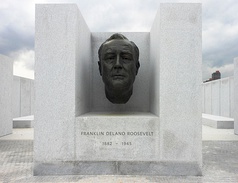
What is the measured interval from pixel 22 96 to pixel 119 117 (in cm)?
1377

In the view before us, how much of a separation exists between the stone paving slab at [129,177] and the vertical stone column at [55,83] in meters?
0.45

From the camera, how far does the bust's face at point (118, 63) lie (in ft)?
19.1

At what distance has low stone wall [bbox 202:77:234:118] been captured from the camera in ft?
53.4

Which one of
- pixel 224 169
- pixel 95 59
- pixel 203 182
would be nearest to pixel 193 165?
pixel 203 182

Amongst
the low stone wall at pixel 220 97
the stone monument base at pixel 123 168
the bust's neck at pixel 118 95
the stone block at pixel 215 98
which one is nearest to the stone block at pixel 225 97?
the low stone wall at pixel 220 97

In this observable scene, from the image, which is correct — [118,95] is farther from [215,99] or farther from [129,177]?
[215,99]

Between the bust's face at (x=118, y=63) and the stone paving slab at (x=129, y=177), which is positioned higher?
the bust's face at (x=118, y=63)

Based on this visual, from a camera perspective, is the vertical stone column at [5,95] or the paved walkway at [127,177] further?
the vertical stone column at [5,95]

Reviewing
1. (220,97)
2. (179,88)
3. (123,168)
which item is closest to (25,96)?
(123,168)

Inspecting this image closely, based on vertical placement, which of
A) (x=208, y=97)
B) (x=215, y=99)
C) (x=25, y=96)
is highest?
(x=25, y=96)

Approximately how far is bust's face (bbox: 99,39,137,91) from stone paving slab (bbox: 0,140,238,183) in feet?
7.42

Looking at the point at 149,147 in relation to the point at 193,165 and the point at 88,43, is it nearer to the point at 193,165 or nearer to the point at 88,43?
the point at 193,165

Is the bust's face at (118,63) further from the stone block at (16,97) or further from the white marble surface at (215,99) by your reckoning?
the white marble surface at (215,99)

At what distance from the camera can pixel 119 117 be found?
5.39 m
